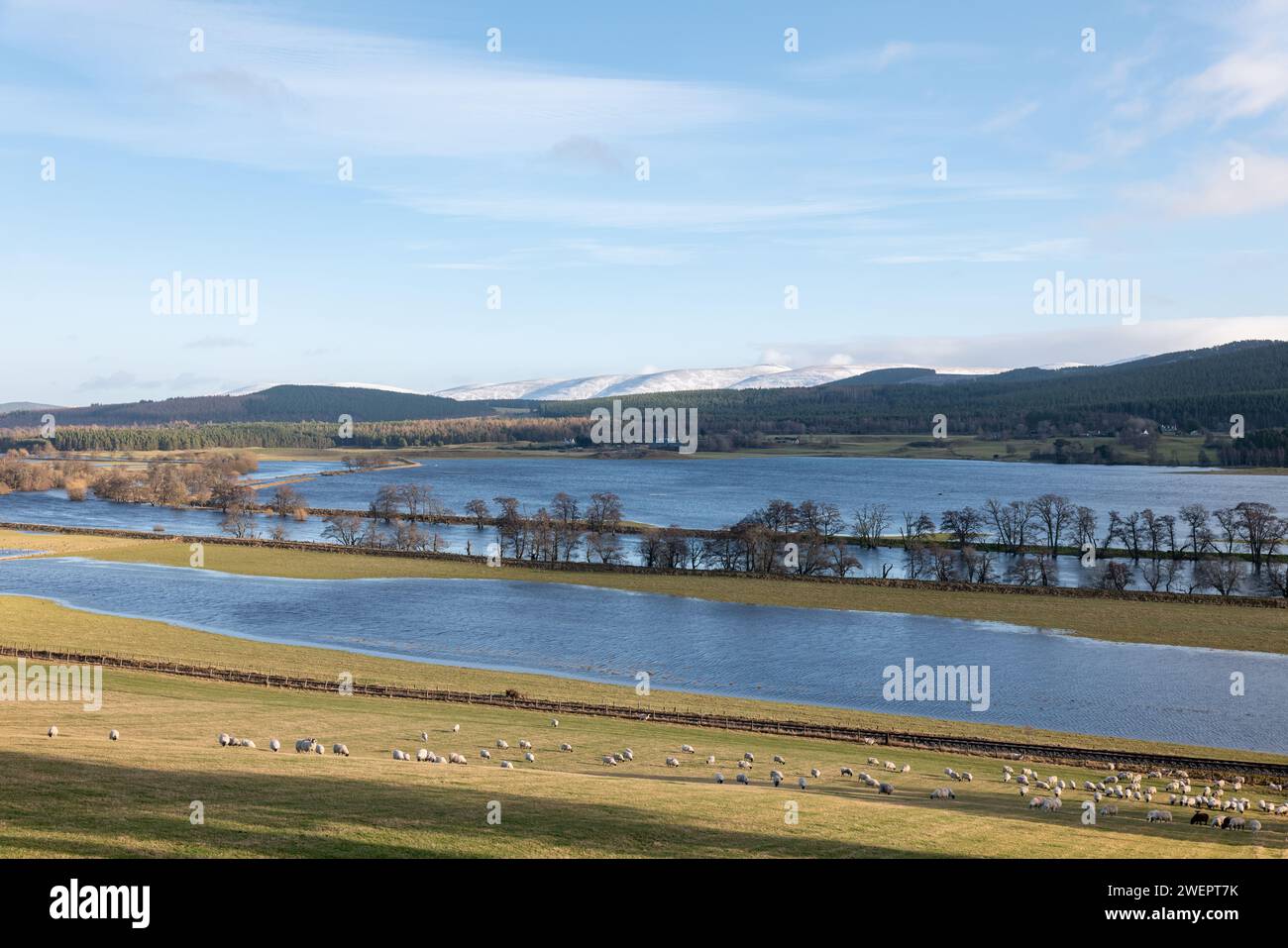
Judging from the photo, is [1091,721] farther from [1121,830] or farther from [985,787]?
[1121,830]

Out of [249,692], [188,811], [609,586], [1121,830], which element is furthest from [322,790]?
[609,586]

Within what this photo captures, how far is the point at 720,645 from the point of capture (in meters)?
49.8

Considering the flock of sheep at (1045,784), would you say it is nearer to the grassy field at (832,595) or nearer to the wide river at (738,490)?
the grassy field at (832,595)

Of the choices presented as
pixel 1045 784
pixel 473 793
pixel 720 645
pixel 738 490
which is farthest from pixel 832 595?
pixel 738 490

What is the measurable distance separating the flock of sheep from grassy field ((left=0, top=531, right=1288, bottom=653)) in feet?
95.3

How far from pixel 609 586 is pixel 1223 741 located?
4139 centimetres

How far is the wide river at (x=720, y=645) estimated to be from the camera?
38094 millimetres

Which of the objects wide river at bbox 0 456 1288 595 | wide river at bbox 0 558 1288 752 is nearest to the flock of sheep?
wide river at bbox 0 558 1288 752

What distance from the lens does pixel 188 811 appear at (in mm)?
13539

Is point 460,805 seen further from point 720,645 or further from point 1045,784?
point 720,645

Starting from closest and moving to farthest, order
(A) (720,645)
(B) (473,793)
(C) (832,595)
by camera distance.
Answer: (B) (473,793)
(A) (720,645)
(C) (832,595)

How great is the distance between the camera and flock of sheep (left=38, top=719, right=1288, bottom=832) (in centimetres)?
2052

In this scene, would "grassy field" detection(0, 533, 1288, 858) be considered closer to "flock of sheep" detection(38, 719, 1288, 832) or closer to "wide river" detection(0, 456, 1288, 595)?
"flock of sheep" detection(38, 719, 1288, 832)

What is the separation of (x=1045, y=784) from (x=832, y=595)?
132 feet
